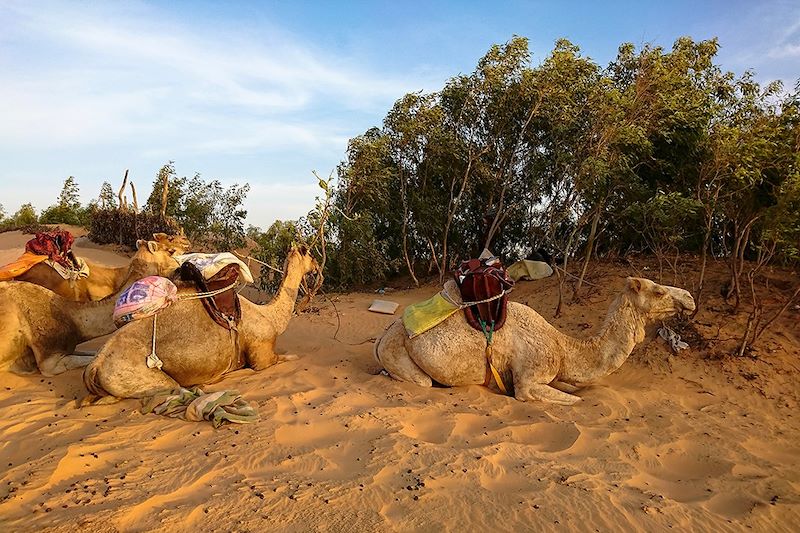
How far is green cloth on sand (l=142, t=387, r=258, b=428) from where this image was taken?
15.9 feet

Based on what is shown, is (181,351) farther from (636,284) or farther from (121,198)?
(121,198)

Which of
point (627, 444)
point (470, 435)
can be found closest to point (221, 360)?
point (470, 435)

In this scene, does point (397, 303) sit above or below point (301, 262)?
below

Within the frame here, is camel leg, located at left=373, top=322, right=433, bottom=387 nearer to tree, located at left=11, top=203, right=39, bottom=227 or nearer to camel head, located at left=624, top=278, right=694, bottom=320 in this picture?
camel head, located at left=624, top=278, right=694, bottom=320

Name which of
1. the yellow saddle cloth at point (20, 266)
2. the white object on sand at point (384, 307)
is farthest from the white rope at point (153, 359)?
the white object on sand at point (384, 307)

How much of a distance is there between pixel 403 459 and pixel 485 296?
2.44m

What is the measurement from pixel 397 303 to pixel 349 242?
125 inches

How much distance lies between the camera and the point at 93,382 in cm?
523

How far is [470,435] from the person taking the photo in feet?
15.8

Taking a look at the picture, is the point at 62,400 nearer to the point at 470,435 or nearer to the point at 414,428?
the point at 414,428

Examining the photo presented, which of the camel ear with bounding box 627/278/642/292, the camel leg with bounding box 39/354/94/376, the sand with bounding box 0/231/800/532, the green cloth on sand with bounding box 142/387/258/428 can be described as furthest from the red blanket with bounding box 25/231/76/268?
the camel ear with bounding box 627/278/642/292

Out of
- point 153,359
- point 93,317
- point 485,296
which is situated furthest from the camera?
point 93,317

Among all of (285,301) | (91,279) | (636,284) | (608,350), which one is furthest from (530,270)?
(91,279)

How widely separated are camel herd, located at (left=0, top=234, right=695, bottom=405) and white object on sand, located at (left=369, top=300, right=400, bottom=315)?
4.94 metres
